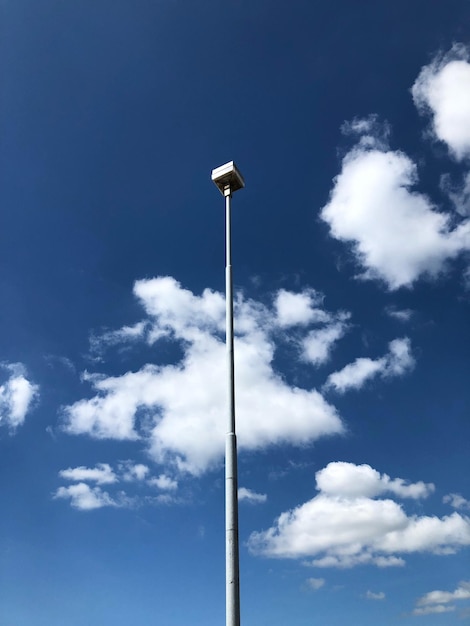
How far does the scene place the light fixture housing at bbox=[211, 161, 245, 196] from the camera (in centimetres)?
2319

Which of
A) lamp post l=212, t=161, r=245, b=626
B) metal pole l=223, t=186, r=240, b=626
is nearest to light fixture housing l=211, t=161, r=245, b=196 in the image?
lamp post l=212, t=161, r=245, b=626

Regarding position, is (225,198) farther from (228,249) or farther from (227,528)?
(227,528)

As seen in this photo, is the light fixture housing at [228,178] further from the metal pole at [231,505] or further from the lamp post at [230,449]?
the metal pole at [231,505]

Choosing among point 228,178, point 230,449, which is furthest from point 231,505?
point 228,178

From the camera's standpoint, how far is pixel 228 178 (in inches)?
923

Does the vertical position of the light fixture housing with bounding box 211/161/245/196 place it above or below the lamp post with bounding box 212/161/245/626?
above

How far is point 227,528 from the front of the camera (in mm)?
17062

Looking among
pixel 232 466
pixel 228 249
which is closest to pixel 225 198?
pixel 228 249

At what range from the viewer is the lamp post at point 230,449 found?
52.5 ft

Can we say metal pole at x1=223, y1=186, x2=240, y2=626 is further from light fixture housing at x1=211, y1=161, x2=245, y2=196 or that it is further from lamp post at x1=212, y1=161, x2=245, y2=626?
light fixture housing at x1=211, y1=161, x2=245, y2=196

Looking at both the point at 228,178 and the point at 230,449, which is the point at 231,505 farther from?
the point at 228,178

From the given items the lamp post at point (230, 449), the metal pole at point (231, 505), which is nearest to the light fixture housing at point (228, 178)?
the lamp post at point (230, 449)

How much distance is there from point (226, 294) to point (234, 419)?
5.18 meters

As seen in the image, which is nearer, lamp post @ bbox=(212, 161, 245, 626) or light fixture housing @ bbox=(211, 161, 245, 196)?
lamp post @ bbox=(212, 161, 245, 626)
